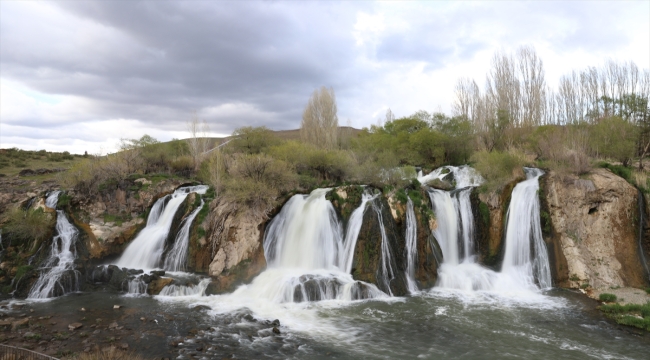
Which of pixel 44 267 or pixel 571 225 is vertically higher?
pixel 571 225

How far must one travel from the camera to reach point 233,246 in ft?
57.7

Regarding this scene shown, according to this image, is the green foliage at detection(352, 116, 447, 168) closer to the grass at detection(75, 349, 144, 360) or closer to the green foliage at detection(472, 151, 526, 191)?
the green foliage at detection(472, 151, 526, 191)

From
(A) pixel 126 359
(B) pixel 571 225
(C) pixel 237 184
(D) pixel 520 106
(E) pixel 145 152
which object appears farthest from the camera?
(D) pixel 520 106

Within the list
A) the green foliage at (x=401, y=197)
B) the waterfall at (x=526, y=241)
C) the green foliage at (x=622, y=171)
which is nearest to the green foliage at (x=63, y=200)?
the green foliage at (x=401, y=197)

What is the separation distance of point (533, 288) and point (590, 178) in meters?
5.81

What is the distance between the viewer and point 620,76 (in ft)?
131

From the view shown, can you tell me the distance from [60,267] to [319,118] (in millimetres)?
31605

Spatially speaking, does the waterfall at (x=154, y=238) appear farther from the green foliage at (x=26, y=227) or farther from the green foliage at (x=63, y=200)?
the green foliage at (x=63, y=200)

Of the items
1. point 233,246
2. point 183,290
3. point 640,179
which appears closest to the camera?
point 183,290

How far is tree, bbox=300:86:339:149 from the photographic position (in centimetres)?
4319

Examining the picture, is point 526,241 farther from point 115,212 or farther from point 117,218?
point 115,212

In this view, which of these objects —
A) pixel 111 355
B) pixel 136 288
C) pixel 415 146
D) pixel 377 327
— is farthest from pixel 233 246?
pixel 415 146

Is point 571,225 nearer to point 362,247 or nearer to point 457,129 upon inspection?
point 362,247

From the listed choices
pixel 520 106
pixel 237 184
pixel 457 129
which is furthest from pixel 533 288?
pixel 520 106
